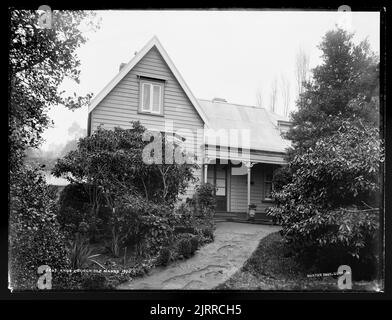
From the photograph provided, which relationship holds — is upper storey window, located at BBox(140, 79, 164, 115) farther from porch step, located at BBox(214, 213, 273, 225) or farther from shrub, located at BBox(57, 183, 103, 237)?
porch step, located at BBox(214, 213, 273, 225)

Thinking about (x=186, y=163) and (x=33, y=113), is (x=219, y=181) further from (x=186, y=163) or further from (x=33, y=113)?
(x=33, y=113)

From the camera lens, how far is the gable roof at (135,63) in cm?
243

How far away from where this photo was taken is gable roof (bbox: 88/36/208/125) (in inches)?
95.8

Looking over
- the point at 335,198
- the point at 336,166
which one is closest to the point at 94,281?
the point at 335,198

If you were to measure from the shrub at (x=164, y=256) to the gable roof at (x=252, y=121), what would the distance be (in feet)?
3.41

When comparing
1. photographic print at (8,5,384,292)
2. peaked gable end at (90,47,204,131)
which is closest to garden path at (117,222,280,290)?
photographic print at (8,5,384,292)

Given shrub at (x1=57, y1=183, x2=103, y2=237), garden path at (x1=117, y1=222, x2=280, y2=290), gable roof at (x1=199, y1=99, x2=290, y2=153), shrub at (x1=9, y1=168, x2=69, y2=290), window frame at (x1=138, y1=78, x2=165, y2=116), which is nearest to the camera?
shrub at (x1=9, y1=168, x2=69, y2=290)

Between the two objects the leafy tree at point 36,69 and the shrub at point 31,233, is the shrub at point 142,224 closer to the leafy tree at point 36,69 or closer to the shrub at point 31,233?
the shrub at point 31,233

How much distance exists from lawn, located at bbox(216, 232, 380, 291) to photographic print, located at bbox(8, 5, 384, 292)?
0.01 meters

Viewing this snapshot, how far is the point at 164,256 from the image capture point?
254 centimetres

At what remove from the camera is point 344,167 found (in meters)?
2.57

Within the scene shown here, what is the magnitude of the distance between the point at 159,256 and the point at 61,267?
75 centimetres
